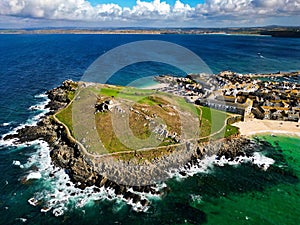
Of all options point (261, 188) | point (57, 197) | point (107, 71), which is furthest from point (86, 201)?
point (107, 71)

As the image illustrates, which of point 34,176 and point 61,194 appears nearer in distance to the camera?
point 61,194

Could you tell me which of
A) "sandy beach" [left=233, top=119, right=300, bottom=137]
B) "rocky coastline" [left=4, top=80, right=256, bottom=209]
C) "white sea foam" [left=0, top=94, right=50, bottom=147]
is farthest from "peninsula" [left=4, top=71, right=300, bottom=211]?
"white sea foam" [left=0, top=94, right=50, bottom=147]

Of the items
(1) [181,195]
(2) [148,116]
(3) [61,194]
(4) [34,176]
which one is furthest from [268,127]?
(4) [34,176]

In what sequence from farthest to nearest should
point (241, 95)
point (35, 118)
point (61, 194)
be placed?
point (241, 95), point (35, 118), point (61, 194)


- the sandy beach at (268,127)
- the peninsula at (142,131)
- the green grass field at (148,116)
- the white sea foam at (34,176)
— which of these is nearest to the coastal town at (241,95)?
the peninsula at (142,131)

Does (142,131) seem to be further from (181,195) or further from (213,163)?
(181,195)

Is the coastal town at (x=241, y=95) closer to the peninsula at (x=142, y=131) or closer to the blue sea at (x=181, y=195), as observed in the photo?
the peninsula at (x=142, y=131)

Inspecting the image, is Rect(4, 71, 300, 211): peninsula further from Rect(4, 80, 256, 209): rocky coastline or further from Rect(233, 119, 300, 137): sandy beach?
Rect(233, 119, 300, 137): sandy beach
